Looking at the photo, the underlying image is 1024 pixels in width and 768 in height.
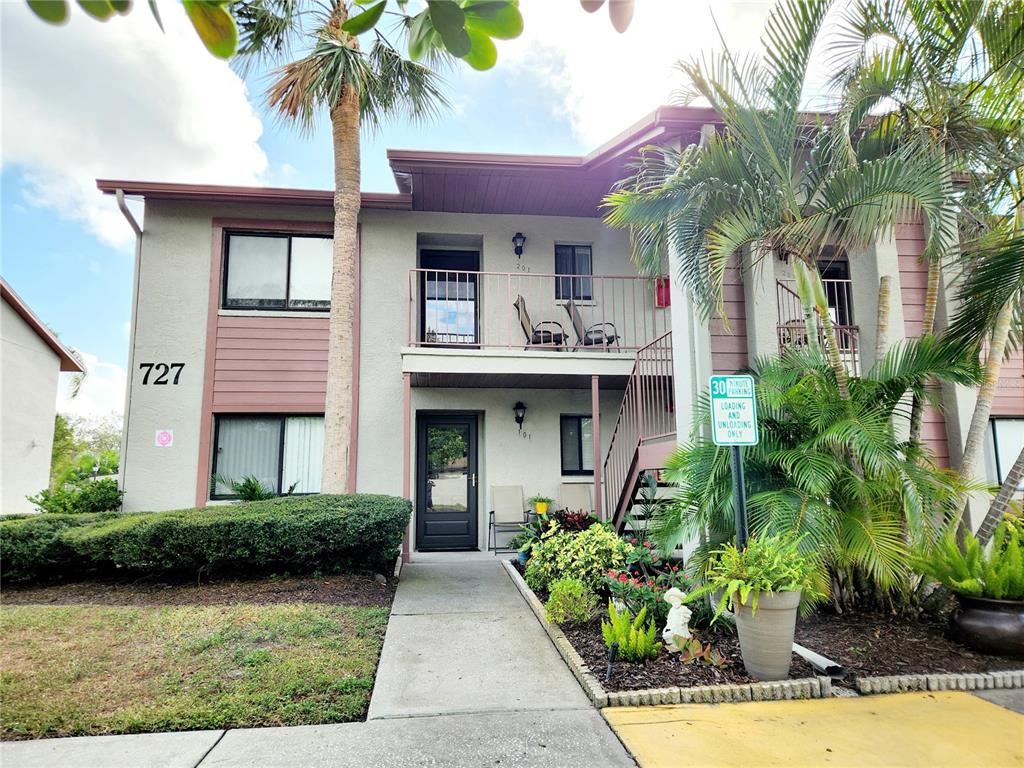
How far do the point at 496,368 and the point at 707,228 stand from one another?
13.1ft

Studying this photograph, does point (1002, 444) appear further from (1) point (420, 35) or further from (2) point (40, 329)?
(2) point (40, 329)

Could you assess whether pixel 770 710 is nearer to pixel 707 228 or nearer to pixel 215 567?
pixel 707 228

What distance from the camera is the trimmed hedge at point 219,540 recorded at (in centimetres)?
607

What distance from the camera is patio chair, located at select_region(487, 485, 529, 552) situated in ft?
30.0

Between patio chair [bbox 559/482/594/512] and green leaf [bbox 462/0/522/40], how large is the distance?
879cm

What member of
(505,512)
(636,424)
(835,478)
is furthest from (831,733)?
(505,512)

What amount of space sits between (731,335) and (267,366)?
6925 millimetres

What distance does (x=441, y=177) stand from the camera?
28.0ft

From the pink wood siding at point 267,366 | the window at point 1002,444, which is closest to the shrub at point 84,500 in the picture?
the pink wood siding at point 267,366

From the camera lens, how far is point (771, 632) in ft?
12.1

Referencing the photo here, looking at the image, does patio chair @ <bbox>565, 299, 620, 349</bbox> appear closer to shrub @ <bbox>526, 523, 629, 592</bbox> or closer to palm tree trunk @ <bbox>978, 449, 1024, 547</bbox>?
shrub @ <bbox>526, 523, 629, 592</bbox>

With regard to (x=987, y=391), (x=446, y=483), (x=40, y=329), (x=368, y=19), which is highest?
(x=40, y=329)

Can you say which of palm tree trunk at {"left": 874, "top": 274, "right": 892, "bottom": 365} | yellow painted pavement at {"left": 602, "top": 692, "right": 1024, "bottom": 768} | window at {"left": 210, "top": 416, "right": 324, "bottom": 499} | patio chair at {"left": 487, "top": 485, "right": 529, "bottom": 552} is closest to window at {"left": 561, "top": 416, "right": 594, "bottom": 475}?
patio chair at {"left": 487, "top": 485, "right": 529, "bottom": 552}

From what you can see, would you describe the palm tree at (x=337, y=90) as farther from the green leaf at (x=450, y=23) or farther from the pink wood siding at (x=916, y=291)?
the green leaf at (x=450, y=23)
